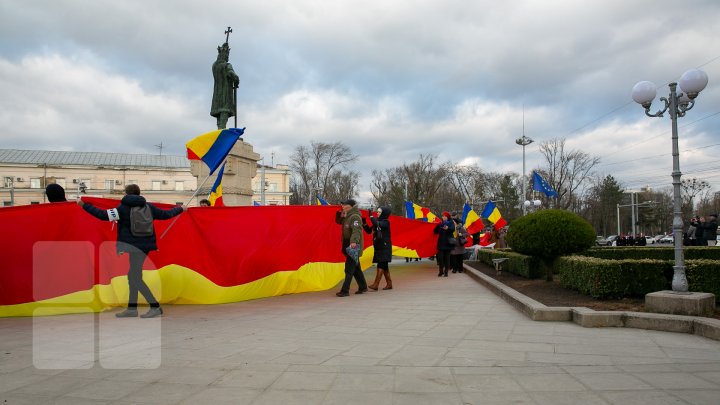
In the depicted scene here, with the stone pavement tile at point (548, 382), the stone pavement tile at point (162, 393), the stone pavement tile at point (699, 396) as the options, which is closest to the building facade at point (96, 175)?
the stone pavement tile at point (162, 393)

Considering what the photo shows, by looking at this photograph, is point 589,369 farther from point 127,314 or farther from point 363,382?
point 127,314

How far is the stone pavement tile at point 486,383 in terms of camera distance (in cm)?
405

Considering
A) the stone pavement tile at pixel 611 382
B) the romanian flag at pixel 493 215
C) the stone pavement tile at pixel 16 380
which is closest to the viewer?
the stone pavement tile at pixel 611 382

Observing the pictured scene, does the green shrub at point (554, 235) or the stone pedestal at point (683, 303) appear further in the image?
the green shrub at point (554, 235)

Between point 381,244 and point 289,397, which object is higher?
point 381,244

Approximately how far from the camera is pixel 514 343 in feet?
18.6

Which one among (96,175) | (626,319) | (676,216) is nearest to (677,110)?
(676,216)

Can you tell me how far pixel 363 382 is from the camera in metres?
4.25

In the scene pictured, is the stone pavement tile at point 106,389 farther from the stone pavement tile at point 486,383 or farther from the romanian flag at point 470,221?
the romanian flag at point 470,221

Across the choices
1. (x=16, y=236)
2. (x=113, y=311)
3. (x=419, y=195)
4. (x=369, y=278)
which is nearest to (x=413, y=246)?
(x=369, y=278)

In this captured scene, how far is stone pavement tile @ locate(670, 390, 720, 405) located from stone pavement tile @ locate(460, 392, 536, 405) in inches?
46.4

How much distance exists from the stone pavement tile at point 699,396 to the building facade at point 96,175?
71.2 m

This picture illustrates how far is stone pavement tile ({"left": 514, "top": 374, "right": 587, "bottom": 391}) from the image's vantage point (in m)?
4.05

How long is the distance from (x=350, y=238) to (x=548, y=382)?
5911 millimetres
